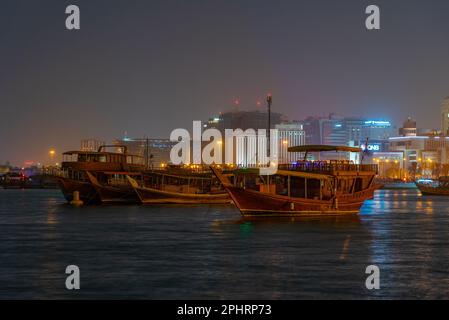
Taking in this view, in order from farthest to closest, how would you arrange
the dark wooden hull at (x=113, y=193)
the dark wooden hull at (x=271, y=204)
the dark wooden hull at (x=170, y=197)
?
the dark wooden hull at (x=113, y=193) → the dark wooden hull at (x=170, y=197) → the dark wooden hull at (x=271, y=204)

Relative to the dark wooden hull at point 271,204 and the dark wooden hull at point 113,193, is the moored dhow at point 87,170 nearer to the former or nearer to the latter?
the dark wooden hull at point 113,193

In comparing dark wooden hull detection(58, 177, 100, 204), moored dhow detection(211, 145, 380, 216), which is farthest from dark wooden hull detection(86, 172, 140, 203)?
moored dhow detection(211, 145, 380, 216)

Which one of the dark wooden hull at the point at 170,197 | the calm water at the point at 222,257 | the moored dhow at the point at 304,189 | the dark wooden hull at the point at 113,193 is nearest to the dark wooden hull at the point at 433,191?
the dark wooden hull at the point at 170,197

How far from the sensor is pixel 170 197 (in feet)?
266

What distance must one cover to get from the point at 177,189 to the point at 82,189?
33.6 feet

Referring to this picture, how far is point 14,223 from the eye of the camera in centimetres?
5616

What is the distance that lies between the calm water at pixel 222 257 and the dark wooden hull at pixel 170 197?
21.0 m

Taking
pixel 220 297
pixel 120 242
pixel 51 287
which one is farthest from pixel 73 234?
pixel 220 297

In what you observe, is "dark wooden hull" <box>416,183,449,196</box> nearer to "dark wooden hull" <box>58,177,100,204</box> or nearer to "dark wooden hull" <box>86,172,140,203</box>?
"dark wooden hull" <box>86,172,140,203</box>

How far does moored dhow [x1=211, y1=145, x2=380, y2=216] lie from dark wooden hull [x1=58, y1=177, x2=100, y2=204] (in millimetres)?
25947

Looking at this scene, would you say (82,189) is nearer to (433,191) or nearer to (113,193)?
(113,193)

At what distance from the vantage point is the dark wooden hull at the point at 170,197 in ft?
262

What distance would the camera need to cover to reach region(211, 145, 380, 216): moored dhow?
55219 mm
